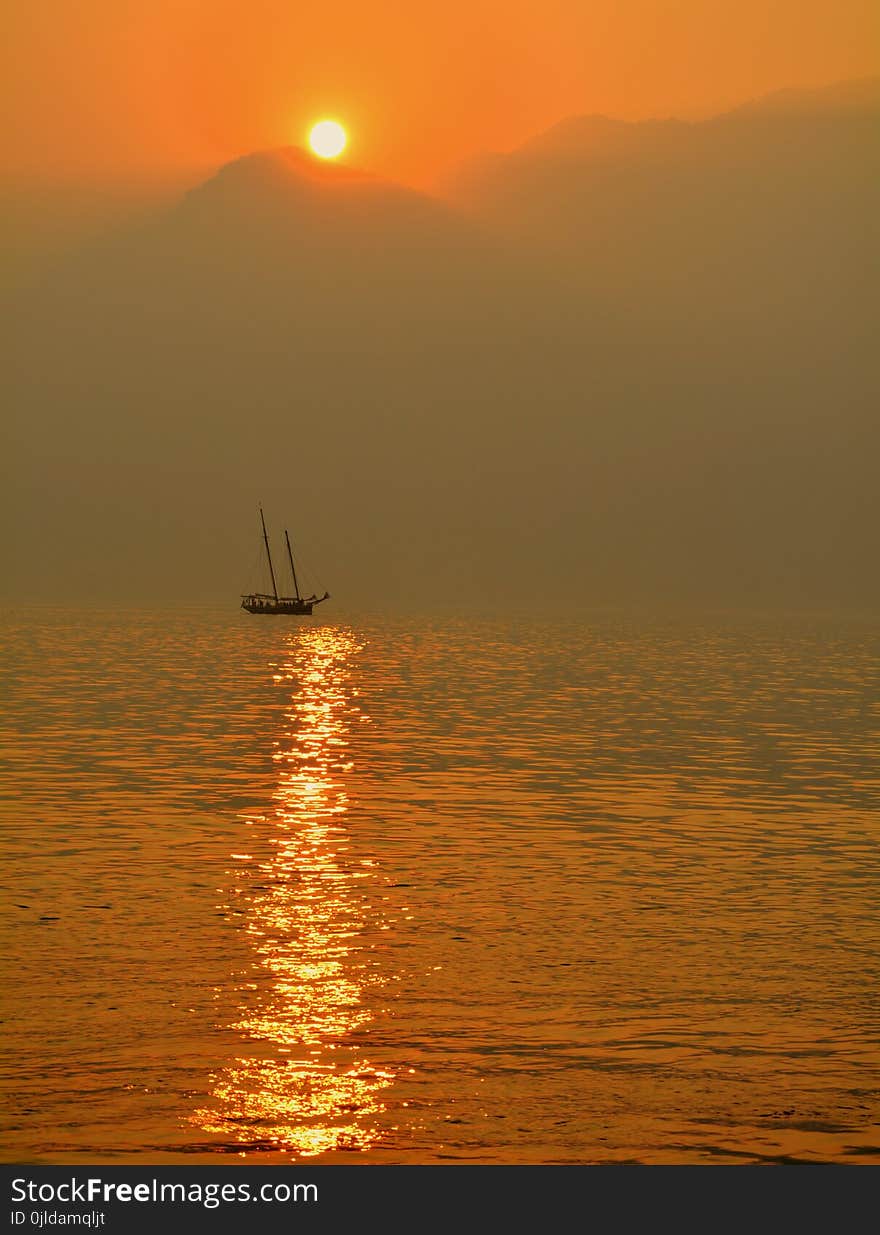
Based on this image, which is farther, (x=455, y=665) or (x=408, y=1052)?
(x=455, y=665)

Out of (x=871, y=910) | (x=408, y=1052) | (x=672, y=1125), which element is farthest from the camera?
(x=871, y=910)

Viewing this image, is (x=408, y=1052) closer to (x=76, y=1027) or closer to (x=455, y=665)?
(x=76, y=1027)

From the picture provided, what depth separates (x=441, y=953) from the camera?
28.9m

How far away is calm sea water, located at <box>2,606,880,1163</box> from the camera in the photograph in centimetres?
1983

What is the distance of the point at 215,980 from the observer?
26.6 m

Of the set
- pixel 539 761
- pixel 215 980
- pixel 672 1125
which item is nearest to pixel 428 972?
pixel 215 980

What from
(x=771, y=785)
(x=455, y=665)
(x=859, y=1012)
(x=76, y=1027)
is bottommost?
(x=455, y=665)

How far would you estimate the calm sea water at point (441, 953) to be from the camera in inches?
781

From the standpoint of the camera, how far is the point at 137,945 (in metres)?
29.1

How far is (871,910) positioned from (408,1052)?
44.4 feet

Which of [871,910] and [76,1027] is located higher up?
[76,1027]

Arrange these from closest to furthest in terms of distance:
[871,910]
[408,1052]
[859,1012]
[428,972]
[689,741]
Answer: [408,1052], [859,1012], [428,972], [871,910], [689,741]

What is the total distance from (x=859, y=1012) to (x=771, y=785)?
30.5m

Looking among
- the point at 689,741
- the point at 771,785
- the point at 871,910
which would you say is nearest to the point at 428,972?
the point at 871,910
